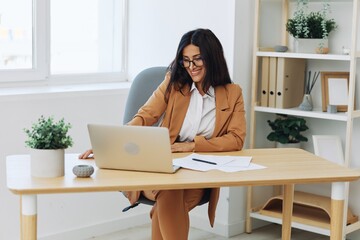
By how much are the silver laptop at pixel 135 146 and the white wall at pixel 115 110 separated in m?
1.12

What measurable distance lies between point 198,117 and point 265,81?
1061 mm

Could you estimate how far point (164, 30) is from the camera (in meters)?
4.25

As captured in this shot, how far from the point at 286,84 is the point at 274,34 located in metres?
0.37

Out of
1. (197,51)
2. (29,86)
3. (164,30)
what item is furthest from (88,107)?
(197,51)

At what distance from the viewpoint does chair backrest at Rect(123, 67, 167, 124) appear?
3314mm

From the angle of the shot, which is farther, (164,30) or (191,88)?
(164,30)

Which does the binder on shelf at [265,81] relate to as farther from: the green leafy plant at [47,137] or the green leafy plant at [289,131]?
the green leafy plant at [47,137]

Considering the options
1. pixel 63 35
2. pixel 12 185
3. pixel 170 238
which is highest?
pixel 63 35

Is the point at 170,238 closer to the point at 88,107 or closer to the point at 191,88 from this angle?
the point at 191,88

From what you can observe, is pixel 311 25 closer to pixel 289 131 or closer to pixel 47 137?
pixel 289 131

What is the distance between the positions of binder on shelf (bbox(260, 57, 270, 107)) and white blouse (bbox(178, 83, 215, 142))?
3.20ft

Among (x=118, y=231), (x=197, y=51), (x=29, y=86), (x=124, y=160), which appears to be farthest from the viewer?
(x=118, y=231)

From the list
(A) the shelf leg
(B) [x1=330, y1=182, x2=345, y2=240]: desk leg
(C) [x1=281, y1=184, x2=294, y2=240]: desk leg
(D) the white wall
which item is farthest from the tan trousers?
(A) the shelf leg

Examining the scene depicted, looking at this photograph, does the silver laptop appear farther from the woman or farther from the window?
the window
